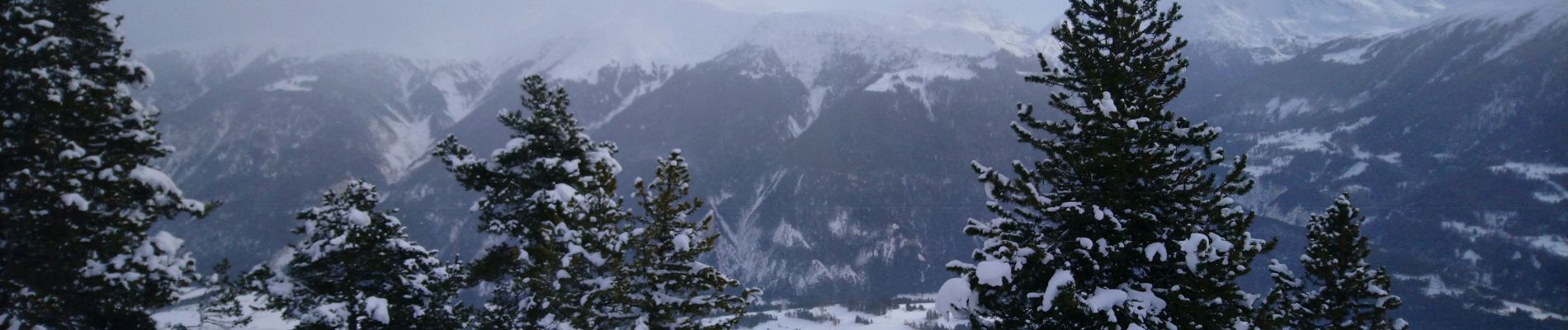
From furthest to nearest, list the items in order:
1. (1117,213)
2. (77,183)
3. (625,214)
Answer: (625,214) → (77,183) → (1117,213)

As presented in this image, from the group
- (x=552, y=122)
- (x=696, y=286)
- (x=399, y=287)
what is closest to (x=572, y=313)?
(x=696, y=286)

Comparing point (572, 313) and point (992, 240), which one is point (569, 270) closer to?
point (572, 313)

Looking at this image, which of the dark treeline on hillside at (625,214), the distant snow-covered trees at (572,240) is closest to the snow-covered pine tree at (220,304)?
the dark treeline on hillside at (625,214)

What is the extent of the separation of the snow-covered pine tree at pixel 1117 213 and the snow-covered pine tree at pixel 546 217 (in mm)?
7887

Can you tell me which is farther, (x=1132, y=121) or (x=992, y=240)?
(x=992, y=240)

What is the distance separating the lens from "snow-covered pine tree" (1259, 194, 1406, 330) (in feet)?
72.3

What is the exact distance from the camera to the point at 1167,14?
40.4 ft

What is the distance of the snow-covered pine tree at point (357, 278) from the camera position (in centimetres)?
2069

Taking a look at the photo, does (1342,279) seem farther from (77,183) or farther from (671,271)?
(77,183)

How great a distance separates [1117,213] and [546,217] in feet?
39.7

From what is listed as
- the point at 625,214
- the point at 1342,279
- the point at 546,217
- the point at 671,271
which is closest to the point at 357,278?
the point at 546,217

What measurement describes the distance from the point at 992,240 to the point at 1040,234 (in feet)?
2.88

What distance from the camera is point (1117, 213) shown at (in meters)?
11.5

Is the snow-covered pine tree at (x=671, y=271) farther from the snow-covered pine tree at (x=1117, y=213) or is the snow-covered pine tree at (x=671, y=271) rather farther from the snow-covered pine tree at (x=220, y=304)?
the snow-covered pine tree at (x=220, y=304)
